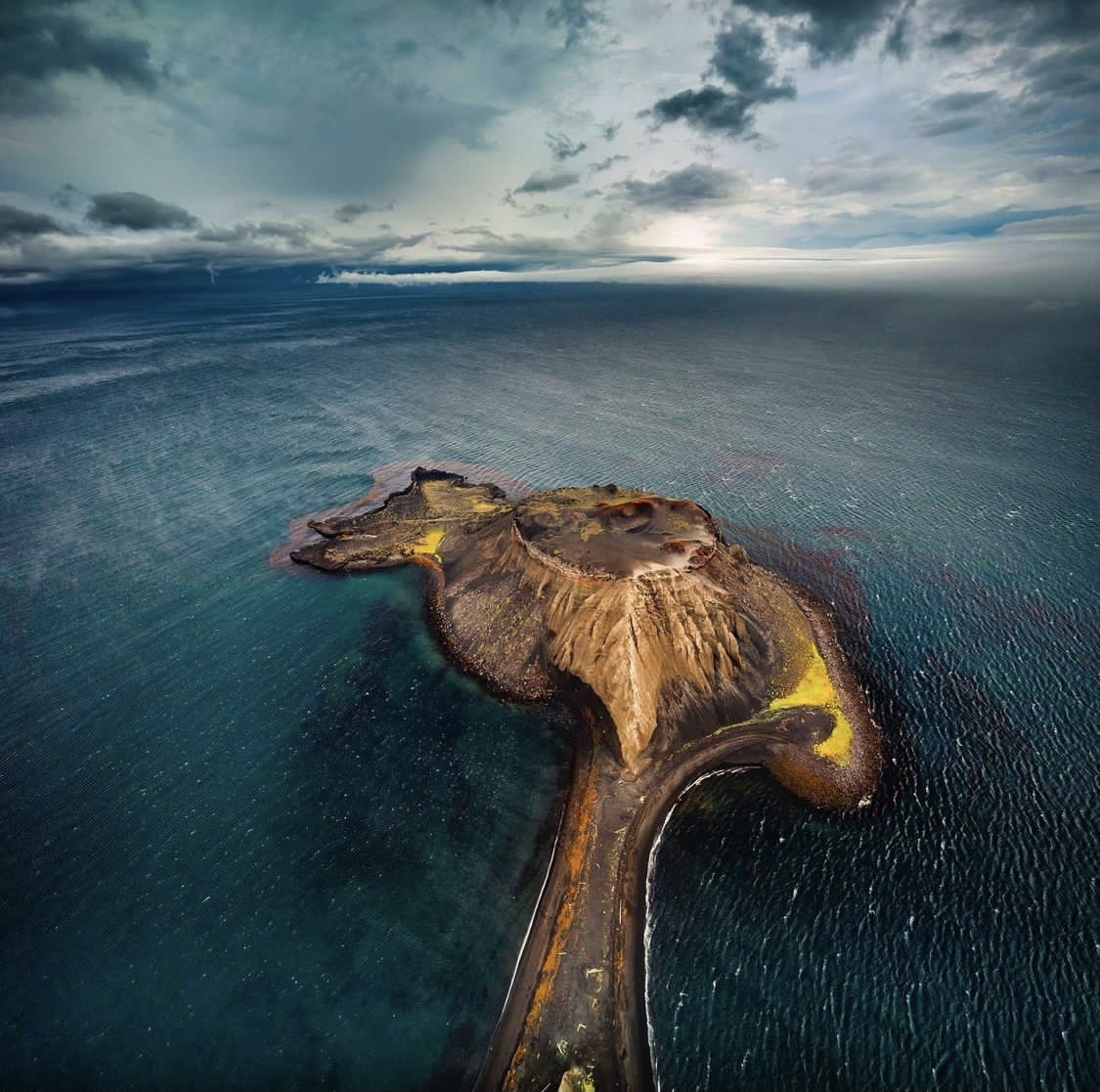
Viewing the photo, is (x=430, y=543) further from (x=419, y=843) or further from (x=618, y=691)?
(x=419, y=843)

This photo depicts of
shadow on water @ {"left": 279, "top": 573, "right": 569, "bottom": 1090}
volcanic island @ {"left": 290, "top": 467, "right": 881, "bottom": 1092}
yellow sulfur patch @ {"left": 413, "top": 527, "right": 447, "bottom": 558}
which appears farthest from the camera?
yellow sulfur patch @ {"left": 413, "top": 527, "right": 447, "bottom": 558}

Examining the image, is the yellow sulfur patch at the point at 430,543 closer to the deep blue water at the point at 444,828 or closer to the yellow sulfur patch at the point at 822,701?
the deep blue water at the point at 444,828

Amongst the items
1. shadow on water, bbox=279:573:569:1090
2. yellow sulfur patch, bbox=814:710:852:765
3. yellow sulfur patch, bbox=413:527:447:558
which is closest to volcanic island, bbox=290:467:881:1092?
yellow sulfur patch, bbox=814:710:852:765

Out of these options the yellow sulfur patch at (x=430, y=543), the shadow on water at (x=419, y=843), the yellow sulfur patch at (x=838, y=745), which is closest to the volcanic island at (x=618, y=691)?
the yellow sulfur patch at (x=838, y=745)

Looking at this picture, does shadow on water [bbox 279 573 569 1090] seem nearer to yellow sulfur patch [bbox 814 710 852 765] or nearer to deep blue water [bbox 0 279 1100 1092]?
deep blue water [bbox 0 279 1100 1092]

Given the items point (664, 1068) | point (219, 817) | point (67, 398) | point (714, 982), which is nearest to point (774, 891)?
point (714, 982)
